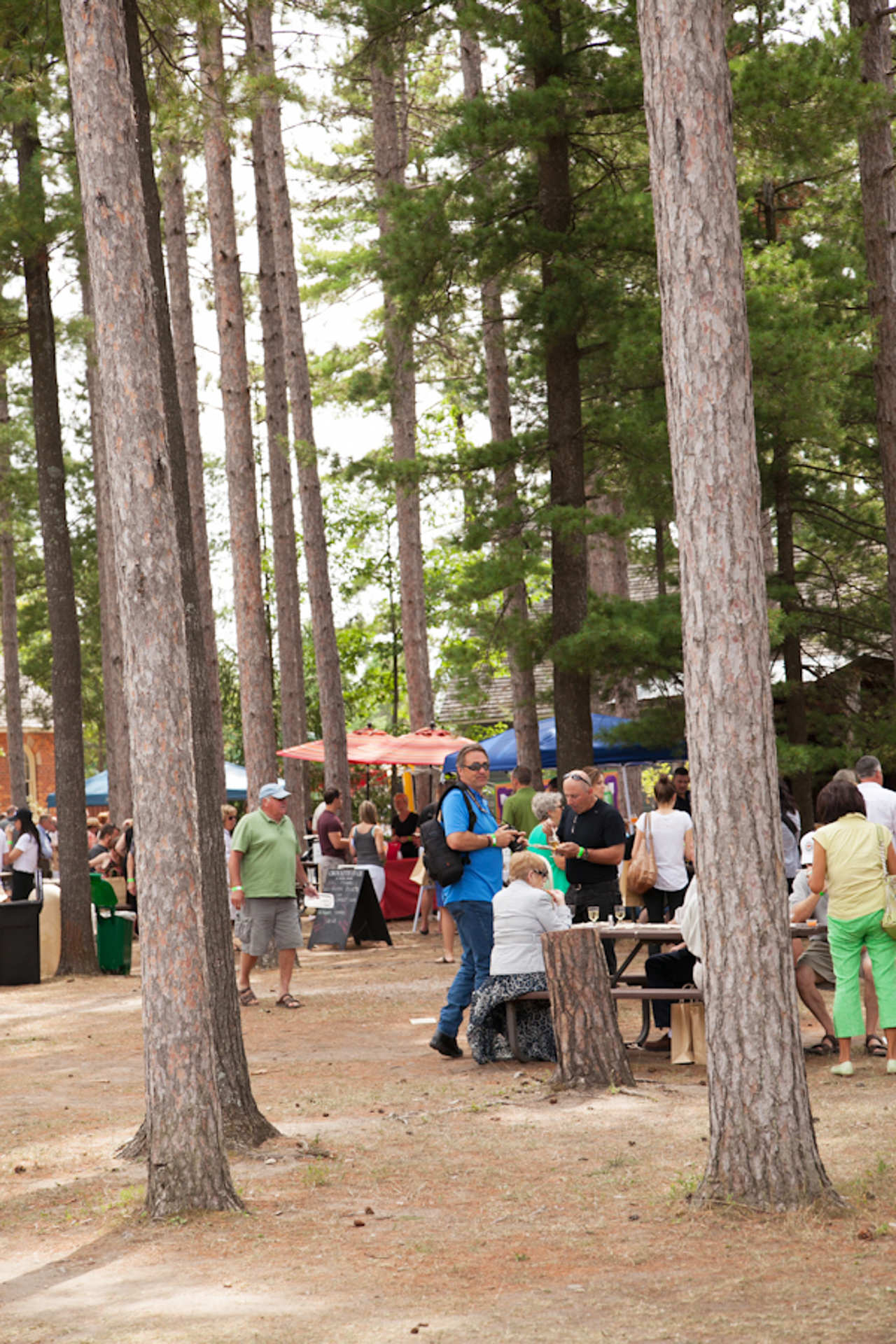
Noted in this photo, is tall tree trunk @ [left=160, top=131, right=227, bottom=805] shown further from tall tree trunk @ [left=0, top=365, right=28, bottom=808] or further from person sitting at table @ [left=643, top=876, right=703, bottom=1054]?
person sitting at table @ [left=643, top=876, right=703, bottom=1054]

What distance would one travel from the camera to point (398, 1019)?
12.3 meters

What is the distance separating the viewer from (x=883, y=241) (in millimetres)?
16594

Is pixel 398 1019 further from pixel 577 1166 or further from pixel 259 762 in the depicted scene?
pixel 259 762

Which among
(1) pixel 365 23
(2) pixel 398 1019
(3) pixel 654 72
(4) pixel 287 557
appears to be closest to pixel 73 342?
(1) pixel 365 23

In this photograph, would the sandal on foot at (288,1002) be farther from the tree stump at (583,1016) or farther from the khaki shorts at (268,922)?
the tree stump at (583,1016)

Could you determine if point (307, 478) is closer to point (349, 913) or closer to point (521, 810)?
point (349, 913)

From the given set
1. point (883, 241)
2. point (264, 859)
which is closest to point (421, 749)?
point (883, 241)

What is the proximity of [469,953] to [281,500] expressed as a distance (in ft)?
49.3

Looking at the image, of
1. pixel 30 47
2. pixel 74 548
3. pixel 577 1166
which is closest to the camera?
pixel 577 1166

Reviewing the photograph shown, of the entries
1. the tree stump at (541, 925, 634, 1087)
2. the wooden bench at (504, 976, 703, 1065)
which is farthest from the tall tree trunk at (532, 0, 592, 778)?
Result: the tree stump at (541, 925, 634, 1087)

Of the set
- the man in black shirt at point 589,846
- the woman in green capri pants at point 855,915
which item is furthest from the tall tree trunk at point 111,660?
the woman in green capri pants at point 855,915

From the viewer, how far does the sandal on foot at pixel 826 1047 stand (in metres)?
9.77

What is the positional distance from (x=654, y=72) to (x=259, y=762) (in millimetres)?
12804

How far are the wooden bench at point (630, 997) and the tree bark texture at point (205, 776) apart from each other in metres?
2.04
